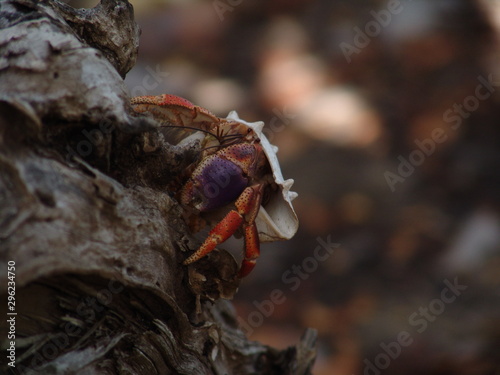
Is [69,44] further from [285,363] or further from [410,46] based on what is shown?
[410,46]

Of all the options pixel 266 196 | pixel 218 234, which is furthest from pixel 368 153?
pixel 218 234

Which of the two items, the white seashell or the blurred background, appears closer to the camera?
the white seashell

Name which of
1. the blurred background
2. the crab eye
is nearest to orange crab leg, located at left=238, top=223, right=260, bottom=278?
the crab eye

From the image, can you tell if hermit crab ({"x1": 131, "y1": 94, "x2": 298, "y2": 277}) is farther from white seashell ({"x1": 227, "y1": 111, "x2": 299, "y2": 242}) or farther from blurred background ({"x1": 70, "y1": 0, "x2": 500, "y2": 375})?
blurred background ({"x1": 70, "y1": 0, "x2": 500, "y2": 375})

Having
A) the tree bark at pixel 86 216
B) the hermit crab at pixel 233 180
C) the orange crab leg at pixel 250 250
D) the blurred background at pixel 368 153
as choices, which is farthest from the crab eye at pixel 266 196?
the blurred background at pixel 368 153

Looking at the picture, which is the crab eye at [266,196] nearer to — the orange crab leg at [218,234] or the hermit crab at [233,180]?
the hermit crab at [233,180]
